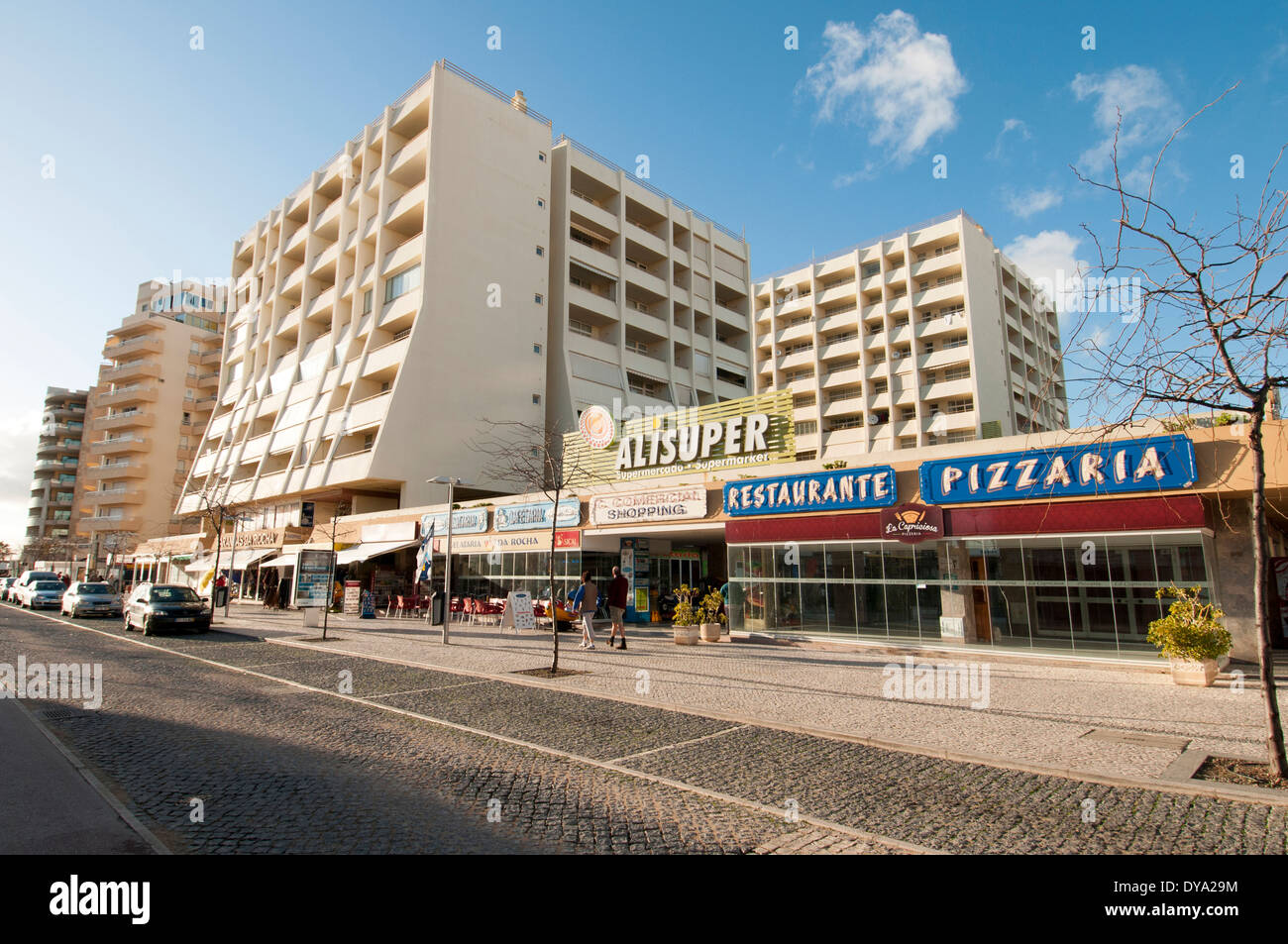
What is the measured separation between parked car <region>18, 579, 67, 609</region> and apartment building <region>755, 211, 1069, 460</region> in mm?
46652

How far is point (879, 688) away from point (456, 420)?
1233 inches

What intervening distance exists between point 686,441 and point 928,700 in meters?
13.0

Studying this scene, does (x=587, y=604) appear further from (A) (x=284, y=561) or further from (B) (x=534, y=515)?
(A) (x=284, y=561)

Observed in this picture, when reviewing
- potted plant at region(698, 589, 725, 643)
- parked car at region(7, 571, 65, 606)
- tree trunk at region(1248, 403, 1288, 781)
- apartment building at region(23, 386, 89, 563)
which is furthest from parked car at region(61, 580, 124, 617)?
apartment building at region(23, 386, 89, 563)

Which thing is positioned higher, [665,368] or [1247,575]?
[665,368]

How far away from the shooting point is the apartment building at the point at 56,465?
91000mm

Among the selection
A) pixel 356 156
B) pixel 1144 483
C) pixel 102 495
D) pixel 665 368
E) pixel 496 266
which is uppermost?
pixel 356 156

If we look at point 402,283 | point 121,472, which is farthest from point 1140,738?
point 121,472

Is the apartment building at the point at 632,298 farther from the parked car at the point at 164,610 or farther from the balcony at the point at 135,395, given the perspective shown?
the balcony at the point at 135,395

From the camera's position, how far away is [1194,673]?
11.3 metres

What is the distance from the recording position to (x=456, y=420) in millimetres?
38156

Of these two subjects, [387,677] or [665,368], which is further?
[665,368]
